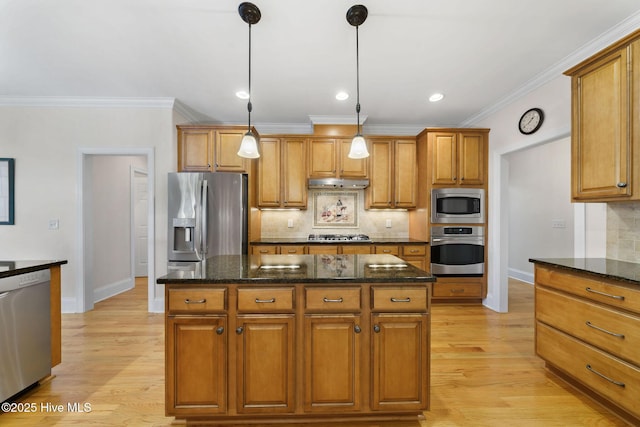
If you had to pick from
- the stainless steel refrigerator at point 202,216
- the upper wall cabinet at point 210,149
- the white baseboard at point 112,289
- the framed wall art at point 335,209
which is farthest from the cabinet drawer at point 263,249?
the white baseboard at point 112,289

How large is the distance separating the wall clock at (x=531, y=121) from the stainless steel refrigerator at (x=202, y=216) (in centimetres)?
346

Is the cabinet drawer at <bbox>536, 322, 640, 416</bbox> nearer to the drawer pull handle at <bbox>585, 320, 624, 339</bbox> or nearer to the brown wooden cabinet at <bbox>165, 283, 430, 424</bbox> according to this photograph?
the drawer pull handle at <bbox>585, 320, 624, 339</bbox>

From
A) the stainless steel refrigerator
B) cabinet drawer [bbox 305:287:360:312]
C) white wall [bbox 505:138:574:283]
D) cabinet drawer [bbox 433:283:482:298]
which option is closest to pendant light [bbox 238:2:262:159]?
cabinet drawer [bbox 305:287:360:312]

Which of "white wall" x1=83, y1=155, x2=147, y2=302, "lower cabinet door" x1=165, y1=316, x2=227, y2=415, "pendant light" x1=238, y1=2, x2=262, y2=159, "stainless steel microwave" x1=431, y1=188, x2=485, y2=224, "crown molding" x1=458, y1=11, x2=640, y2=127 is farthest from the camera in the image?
"stainless steel microwave" x1=431, y1=188, x2=485, y2=224

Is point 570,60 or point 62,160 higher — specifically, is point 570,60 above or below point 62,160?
above

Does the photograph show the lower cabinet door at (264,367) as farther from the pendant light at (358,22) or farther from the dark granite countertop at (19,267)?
the dark granite countertop at (19,267)

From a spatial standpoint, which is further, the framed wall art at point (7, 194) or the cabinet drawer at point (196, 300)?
the framed wall art at point (7, 194)

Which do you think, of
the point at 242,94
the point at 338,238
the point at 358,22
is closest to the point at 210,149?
the point at 242,94

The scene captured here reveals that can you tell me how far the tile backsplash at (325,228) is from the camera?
14.9ft

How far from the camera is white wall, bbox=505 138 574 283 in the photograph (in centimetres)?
480

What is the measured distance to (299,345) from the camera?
1.66m

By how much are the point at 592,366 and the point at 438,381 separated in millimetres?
990

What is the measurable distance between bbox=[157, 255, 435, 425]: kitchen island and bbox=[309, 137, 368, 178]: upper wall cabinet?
2.69 m

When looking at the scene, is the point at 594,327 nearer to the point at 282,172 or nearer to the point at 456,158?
the point at 456,158
